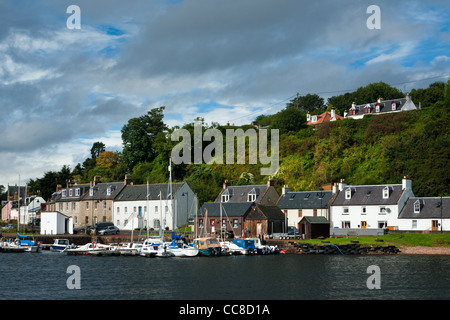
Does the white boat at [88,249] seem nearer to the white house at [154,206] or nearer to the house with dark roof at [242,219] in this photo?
the house with dark roof at [242,219]

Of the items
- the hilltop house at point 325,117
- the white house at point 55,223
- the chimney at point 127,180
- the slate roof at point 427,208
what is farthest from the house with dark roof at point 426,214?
the white house at point 55,223

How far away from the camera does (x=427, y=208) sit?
239ft

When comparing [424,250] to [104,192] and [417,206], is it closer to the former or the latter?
[417,206]

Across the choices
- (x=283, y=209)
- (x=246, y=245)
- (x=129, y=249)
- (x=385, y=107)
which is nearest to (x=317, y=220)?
(x=283, y=209)

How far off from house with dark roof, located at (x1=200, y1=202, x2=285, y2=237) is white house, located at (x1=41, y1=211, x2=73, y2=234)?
2815cm

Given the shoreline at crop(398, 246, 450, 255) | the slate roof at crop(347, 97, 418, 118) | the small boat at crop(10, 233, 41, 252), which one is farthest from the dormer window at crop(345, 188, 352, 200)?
the small boat at crop(10, 233, 41, 252)

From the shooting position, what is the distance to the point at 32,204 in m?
141

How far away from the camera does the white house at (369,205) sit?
76562 millimetres

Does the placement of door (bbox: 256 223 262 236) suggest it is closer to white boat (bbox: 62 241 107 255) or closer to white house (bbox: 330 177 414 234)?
white house (bbox: 330 177 414 234)

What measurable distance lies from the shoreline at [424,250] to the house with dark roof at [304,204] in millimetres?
17792

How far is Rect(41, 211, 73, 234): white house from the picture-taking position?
9716cm

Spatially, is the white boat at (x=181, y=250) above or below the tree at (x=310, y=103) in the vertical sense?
below

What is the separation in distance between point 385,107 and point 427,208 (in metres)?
46.1
